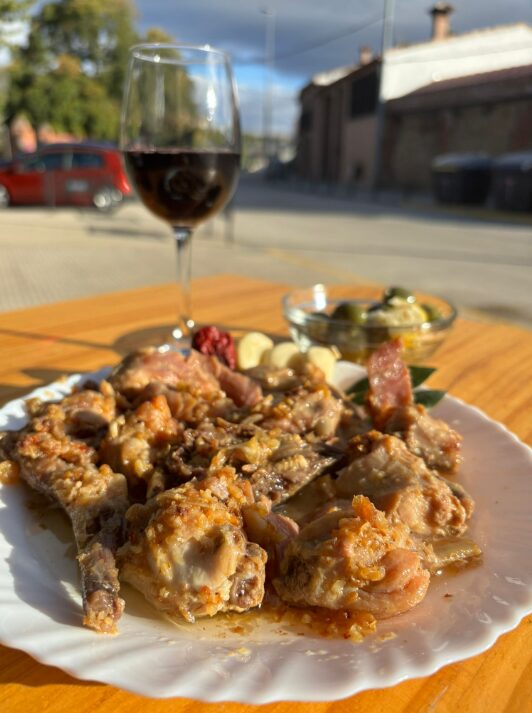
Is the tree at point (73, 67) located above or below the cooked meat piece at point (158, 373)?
above

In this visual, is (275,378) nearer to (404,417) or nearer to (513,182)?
(404,417)

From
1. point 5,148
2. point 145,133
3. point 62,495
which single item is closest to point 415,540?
point 62,495

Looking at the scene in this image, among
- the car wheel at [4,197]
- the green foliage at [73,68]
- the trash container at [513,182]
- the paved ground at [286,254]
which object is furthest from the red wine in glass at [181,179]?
the green foliage at [73,68]

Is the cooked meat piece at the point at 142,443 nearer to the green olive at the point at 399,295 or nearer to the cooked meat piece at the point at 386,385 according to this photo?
the cooked meat piece at the point at 386,385

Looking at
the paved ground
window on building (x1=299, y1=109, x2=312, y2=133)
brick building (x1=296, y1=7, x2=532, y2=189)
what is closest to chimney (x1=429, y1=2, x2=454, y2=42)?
brick building (x1=296, y1=7, x2=532, y2=189)

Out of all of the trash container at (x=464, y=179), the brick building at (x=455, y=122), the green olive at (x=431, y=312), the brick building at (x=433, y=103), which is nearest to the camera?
the green olive at (x=431, y=312)

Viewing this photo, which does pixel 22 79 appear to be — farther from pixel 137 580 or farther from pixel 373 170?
pixel 137 580
